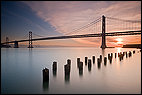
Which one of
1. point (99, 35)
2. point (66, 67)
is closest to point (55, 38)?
point (99, 35)

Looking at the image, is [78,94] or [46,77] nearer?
[78,94]

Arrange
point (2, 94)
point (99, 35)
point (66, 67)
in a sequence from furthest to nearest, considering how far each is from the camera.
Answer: point (99, 35) < point (66, 67) < point (2, 94)

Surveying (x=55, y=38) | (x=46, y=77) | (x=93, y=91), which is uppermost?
(x=55, y=38)

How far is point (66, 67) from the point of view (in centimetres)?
466

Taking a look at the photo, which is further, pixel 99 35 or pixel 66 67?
pixel 99 35

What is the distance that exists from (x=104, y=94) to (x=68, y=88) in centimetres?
111

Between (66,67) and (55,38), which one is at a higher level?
(55,38)

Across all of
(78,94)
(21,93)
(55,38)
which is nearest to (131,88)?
(78,94)

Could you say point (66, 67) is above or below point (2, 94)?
above

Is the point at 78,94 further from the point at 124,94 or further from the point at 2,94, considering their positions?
the point at 2,94

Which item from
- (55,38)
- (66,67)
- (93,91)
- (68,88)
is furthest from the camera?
(55,38)

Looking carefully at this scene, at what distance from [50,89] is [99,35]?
31700 mm

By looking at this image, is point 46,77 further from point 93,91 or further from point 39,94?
point 93,91

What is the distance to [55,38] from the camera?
Answer: 3566 centimetres
